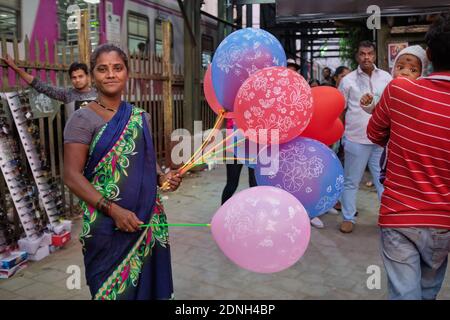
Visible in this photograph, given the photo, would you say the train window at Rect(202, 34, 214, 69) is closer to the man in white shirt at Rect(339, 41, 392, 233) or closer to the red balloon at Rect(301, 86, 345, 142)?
the man in white shirt at Rect(339, 41, 392, 233)

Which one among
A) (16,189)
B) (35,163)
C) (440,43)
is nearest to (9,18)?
(35,163)

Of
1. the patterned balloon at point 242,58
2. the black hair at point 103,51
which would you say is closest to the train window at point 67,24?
the patterned balloon at point 242,58

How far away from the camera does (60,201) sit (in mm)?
4215

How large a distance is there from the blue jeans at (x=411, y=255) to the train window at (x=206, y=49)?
8.54 metres

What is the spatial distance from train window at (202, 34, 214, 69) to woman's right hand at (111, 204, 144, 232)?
8432 millimetres

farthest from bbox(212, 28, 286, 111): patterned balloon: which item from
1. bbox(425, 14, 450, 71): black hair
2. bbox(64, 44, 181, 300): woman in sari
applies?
bbox(425, 14, 450, 71): black hair

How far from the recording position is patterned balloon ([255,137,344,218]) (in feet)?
7.10

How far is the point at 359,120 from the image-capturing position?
4.11 metres

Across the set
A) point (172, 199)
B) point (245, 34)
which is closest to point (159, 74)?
point (172, 199)

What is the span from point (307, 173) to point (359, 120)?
2171mm

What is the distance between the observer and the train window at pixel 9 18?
4.95 meters

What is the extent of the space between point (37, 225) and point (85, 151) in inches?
89.1

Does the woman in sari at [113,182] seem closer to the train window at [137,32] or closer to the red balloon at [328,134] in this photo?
the red balloon at [328,134]
